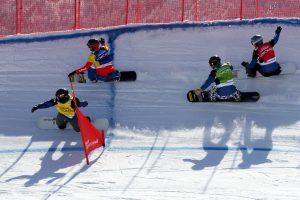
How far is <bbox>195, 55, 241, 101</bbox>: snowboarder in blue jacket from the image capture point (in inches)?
653

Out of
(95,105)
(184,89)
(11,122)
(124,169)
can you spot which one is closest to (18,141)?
(11,122)

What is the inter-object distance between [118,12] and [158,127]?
5.14 metres

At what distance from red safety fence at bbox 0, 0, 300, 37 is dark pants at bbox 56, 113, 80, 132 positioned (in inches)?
170

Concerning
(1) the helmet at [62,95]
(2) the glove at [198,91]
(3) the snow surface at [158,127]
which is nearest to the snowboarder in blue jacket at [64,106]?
(1) the helmet at [62,95]

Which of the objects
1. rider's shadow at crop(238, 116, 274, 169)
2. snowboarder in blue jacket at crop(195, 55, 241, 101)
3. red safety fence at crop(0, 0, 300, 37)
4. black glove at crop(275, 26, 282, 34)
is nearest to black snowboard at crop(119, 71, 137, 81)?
snowboarder in blue jacket at crop(195, 55, 241, 101)

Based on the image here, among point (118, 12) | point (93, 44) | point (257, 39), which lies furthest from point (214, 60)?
point (118, 12)

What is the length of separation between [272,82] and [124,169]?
467 centimetres

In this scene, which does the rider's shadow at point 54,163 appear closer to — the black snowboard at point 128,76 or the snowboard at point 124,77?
the snowboard at point 124,77

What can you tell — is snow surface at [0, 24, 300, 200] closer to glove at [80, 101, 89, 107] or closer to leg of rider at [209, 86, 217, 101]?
leg of rider at [209, 86, 217, 101]

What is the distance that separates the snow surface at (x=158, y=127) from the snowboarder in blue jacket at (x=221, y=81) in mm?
363

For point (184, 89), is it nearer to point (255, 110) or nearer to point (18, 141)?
point (255, 110)

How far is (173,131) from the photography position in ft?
55.9

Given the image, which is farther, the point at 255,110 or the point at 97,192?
the point at 255,110

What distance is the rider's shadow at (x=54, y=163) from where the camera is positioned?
52.3ft
